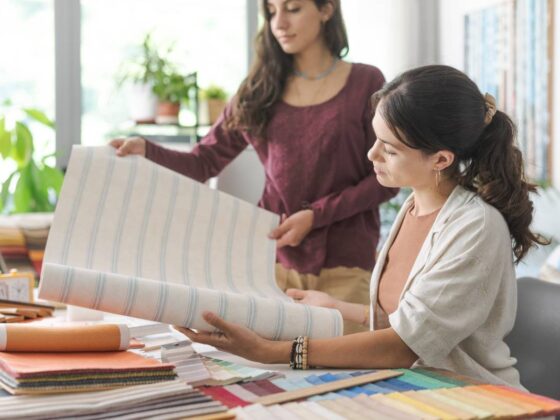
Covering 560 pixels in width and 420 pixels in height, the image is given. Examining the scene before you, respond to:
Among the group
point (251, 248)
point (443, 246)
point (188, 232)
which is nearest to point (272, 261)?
point (251, 248)

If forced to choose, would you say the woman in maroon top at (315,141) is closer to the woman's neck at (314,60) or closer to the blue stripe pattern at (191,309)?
the woman's neck at (314,60)

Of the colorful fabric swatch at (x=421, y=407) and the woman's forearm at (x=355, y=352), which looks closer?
the colorful fabric swatch at (x=421, y=407)

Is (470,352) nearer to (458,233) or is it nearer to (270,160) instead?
(458,233)

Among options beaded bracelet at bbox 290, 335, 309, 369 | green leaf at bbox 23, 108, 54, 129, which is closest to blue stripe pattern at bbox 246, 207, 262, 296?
beaded bracelet at bbox 290, 335, 309, 369

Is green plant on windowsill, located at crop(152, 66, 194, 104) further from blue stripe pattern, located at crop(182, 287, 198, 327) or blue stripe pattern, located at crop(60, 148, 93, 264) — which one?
blue stripe pattern, located at crop(182, 287, 198, 327)

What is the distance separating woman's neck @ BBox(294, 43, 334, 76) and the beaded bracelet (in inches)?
38.4

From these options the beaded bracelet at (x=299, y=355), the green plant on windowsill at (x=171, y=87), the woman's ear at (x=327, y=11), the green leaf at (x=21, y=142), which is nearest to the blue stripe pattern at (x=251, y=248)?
the beaded bracelet at (x=299, y=355)

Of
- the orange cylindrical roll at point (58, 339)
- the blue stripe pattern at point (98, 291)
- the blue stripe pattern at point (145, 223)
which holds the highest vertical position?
the blue stripe pattern at point (145, 223)

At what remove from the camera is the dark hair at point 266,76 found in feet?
7.22

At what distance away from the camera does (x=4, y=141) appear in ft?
14.2

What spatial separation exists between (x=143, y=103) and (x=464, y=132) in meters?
3.54

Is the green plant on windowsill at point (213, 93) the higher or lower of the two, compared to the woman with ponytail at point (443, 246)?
higher

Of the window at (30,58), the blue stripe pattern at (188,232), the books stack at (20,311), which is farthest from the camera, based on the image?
the window at (30,58)

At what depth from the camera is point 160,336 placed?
5.35 ft
